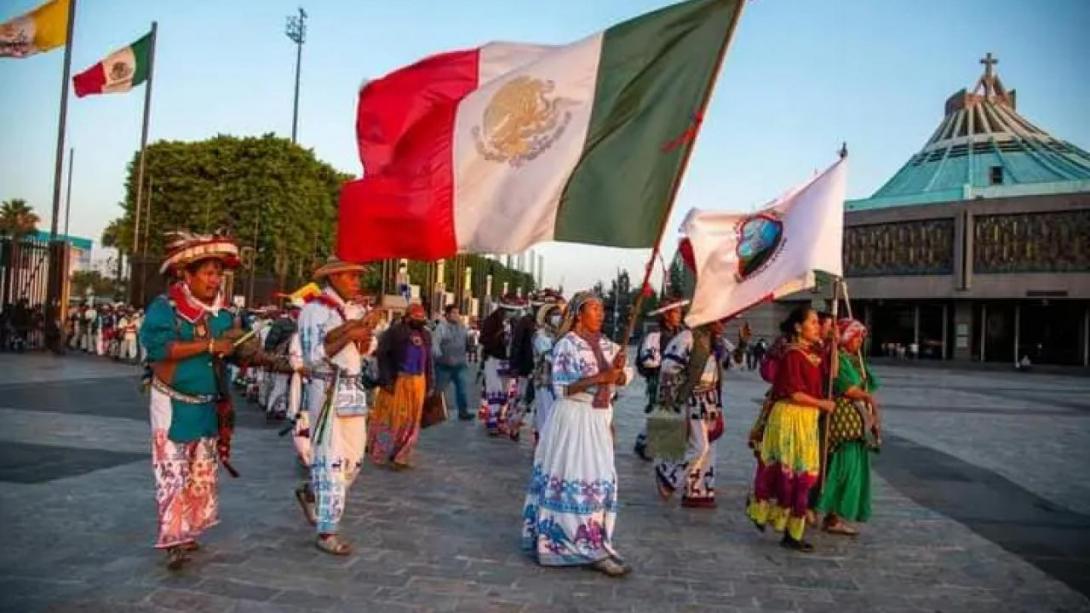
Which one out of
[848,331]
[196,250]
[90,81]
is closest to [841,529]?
[848,331]

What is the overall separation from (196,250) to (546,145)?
2403 millimetres

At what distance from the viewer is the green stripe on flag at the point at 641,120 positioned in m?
5.02

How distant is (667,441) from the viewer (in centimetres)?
752

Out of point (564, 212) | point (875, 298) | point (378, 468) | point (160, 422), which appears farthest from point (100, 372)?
point (875, 298)

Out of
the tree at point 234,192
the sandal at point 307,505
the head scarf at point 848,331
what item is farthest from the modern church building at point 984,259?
the sandal at point 307,505

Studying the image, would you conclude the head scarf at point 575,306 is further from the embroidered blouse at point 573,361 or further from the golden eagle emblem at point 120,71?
the golden eagle emblem at point 120,71

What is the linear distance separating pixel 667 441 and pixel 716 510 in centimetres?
83

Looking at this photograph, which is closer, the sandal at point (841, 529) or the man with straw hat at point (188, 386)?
the man with straw hat at point (188, 386)

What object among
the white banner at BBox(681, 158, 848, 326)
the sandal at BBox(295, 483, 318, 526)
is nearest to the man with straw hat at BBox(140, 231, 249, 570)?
the sandal at BBox(295, 483, 318, 526)

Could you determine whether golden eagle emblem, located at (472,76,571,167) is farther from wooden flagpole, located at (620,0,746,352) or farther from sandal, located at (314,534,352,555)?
sandal, located at (314,534,352,555)

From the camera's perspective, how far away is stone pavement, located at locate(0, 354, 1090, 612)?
486cm

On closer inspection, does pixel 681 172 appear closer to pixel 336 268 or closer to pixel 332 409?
pixel 336 268

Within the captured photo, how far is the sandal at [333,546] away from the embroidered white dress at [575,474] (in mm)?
1330

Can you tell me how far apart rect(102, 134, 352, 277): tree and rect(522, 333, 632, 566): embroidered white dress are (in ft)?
135
